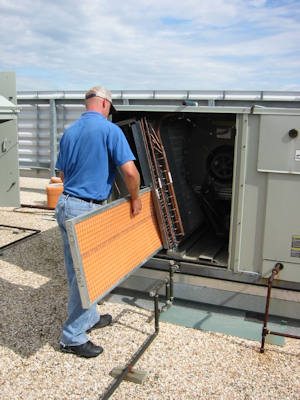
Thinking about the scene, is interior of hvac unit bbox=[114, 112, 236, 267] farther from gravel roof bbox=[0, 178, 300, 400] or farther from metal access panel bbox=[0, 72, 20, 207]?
metal access panel bbox=[0, 72, 20, 207]

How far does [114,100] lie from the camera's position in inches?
477

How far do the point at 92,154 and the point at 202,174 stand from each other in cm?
274

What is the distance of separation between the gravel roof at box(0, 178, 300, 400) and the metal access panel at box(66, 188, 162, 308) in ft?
2.36

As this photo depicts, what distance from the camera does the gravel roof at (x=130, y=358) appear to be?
111 inches

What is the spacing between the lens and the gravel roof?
2828 millimetres

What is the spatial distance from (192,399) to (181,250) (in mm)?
1880

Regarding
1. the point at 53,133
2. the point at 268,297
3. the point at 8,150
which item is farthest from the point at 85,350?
the point at 53,133

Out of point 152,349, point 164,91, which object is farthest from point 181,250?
point 164,91

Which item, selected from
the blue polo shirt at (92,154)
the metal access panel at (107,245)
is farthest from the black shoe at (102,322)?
the blue polo shirt at (92,154)

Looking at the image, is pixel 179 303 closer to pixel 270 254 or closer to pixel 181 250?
pixel 181 250

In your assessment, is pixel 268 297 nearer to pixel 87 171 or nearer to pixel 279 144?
pixel 279 144

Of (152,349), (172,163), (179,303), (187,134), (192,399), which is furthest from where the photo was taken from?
(187,134)

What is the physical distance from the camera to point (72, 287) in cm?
313

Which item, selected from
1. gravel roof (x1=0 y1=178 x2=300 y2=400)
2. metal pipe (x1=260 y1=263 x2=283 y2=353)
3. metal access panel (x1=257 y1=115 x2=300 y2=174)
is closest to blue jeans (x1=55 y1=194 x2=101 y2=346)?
gravel roof (x1=0 y1=178 x2=300 y2=400)
